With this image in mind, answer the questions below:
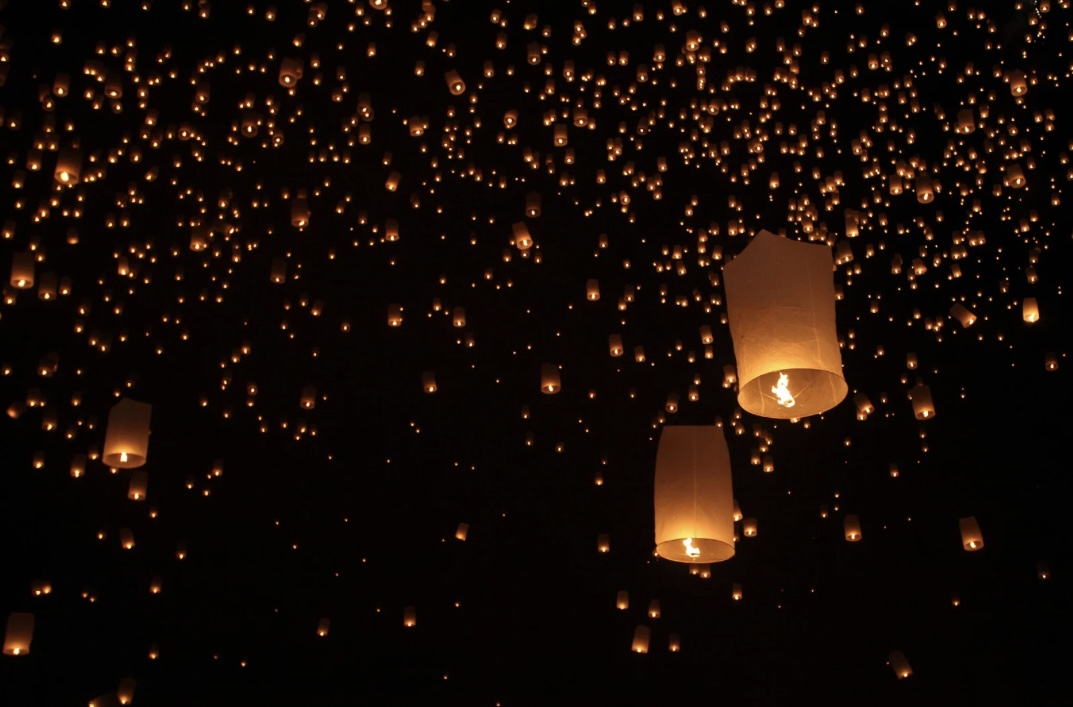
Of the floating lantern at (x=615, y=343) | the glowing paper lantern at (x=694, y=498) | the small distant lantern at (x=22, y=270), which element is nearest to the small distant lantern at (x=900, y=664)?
the floating lantern at (x=615, y=343)

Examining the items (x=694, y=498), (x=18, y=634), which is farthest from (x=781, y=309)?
(x=18, y=634)

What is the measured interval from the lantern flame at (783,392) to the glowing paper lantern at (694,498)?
0.53 meters

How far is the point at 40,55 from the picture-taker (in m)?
6.72

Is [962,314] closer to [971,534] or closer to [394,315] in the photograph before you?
[971,534]

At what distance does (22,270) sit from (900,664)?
17.7 feet

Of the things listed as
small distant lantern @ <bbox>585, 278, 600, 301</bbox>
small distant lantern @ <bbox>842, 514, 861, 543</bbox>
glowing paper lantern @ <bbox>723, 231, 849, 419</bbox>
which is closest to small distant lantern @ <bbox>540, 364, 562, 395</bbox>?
small distant lantern @ <bbox>585, 278, 600, 301</bbox>

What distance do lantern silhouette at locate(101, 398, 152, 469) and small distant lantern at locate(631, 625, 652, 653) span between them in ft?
10.3

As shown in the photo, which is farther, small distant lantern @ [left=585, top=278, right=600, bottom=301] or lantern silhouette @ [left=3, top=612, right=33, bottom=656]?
small distant lantern @ [left=585, top=278, right=600, bottom=301]

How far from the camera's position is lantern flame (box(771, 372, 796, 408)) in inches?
123

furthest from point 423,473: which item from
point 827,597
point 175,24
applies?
point 175,24

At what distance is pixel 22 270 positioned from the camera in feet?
18.5

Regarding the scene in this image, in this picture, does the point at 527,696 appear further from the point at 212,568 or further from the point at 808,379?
the point at 808,379

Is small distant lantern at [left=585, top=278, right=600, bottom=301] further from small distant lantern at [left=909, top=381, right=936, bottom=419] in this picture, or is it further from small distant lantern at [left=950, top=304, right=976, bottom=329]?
small distant lantern at [left=950, top=304, right=976, bottom=329]

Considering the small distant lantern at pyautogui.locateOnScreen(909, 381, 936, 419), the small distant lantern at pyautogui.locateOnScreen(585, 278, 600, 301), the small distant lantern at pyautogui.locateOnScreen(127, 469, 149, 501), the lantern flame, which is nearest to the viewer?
the lantern flame
